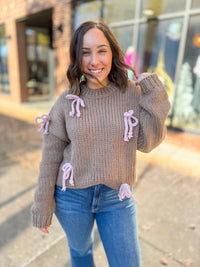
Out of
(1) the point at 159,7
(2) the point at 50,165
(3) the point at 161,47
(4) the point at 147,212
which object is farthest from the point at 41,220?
(1) the point at 159,7

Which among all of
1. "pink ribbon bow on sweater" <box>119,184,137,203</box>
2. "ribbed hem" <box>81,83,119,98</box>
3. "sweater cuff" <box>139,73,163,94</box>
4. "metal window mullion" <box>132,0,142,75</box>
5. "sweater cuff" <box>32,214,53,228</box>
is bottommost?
"sweater cuff" <box>32,214,53,228</box>

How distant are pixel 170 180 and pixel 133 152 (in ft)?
7.69

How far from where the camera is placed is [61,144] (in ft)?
4.51

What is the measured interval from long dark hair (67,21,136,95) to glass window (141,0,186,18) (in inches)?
177

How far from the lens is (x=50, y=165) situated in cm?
137

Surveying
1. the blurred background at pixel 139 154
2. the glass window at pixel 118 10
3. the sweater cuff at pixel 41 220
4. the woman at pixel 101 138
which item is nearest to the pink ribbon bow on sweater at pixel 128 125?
the woman at pixel 101 138

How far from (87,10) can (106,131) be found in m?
6.36

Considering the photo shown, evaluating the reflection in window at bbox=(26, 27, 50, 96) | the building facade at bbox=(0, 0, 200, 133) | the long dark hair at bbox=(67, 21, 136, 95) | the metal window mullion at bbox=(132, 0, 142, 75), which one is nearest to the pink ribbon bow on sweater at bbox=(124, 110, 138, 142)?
the long dark hair at bbox=(67, 21, 136, 95)

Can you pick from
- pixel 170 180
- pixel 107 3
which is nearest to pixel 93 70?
pixel 170 180

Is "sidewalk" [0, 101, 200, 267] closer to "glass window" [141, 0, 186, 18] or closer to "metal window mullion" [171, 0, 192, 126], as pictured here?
"metal window mullion" [171, 0, 192, 126]

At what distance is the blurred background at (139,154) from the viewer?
87.5 inches

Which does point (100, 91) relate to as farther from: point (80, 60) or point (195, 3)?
point (195, 3)

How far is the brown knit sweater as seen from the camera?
1.27 meters

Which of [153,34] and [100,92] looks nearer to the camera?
[100,92]
